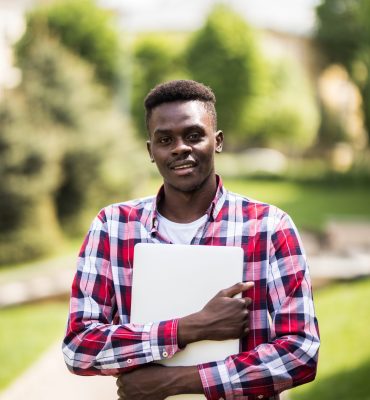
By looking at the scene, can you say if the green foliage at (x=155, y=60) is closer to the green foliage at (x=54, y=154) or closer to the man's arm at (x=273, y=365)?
the green foliage at (x=54, y=154)

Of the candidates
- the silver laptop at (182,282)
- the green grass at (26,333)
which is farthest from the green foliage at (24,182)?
the silver laptop at (182,282)

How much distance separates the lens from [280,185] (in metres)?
25.2

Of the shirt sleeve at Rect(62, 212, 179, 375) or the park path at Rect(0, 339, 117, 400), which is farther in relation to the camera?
the park path at Rect(0, 339, 117, 400)

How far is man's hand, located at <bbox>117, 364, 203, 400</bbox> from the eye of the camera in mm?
1918

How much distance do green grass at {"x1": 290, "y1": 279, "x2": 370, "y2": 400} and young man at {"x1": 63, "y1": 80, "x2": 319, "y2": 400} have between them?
119 inches

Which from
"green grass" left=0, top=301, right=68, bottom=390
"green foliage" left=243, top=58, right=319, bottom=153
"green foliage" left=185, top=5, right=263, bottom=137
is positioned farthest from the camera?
"green foliage" left=243, top=58, right=319, bottom=153

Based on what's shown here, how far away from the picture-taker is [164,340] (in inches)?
75.6

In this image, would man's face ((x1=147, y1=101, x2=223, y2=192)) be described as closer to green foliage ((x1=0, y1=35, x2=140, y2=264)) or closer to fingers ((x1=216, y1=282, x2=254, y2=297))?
fingers ((x1=216, y1=282, x2=254, y2=297))

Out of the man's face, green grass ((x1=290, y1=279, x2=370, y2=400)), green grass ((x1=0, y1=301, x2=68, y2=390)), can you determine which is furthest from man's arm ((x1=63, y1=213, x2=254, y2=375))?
green grass ((x1=0, y1=301, x2=68, y2=390))

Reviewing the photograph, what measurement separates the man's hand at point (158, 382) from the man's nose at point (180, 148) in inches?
25.5

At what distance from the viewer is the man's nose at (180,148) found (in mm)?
2055

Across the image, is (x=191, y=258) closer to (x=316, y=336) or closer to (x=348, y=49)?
(x=316, y=336)

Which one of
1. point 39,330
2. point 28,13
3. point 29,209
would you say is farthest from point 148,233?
point 28,13

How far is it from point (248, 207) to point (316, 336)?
0.45 metres
